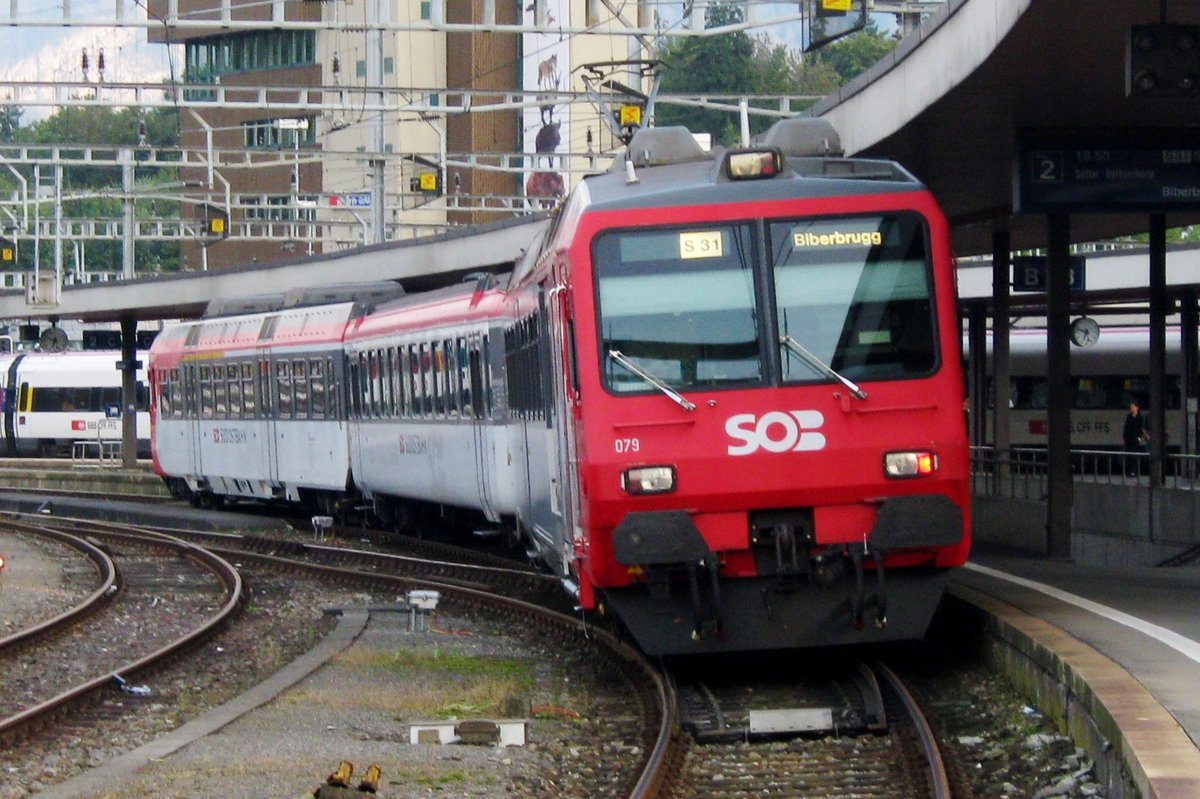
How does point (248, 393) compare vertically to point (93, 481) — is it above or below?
above

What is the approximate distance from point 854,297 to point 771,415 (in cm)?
79

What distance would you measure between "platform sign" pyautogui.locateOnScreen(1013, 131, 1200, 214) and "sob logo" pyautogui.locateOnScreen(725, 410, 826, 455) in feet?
22.4

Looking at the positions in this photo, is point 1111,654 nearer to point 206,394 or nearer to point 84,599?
point 84,599

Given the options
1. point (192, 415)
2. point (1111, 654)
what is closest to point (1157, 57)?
point (1111, 654)

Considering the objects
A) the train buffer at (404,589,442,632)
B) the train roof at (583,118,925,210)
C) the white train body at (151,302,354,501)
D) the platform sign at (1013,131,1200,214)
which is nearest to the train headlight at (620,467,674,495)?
the train roof at (583,118,925,210)

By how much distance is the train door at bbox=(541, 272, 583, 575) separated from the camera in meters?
Answer: 11.1

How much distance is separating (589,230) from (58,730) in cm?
394

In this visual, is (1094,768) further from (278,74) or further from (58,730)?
(278,74)

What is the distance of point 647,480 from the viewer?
10453mm

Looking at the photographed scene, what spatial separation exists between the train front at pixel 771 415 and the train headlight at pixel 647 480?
1 cm

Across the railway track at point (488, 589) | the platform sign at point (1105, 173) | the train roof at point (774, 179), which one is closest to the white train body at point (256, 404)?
the railway track at point (488, 589)

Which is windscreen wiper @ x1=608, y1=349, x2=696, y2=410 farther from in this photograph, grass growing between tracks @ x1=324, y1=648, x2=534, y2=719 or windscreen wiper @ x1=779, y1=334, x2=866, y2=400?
grass growing between tracks @ x1=324, y1=648, x2=534, y2=719

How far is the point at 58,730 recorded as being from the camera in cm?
1091

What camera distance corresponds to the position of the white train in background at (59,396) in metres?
60.2
